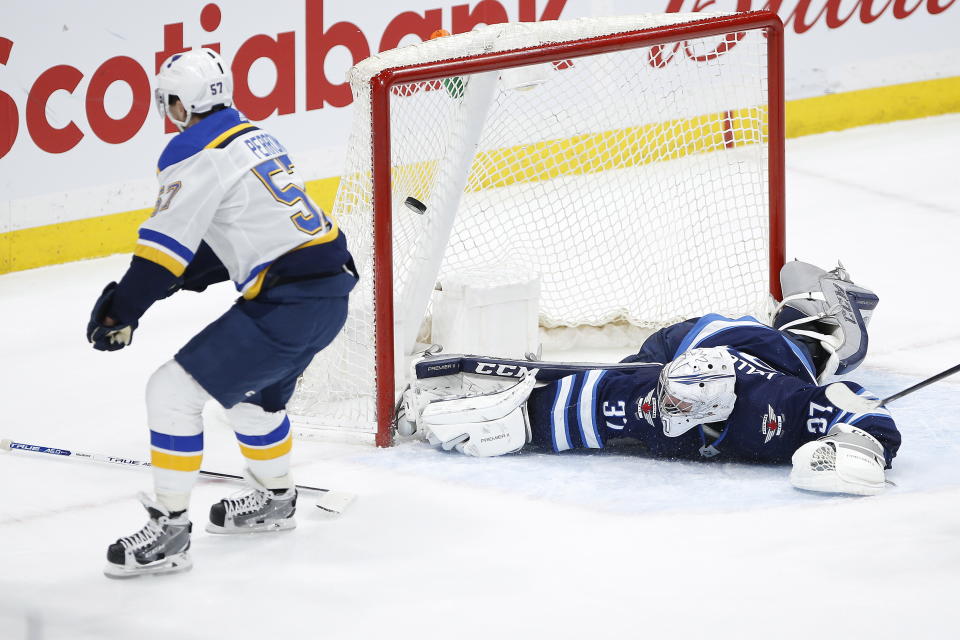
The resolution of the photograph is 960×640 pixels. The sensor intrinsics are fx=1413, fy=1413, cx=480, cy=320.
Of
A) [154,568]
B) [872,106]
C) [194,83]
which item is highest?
[872,106]

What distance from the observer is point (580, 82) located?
14.9 feet

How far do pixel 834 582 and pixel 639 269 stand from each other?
6.96ft

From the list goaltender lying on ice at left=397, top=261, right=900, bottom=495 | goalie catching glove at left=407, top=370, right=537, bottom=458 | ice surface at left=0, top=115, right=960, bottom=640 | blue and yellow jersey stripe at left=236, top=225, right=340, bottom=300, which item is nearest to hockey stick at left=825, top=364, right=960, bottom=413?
goaltender lying on ice at left=397, top=261, right=900, bottom=495

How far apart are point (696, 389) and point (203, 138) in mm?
1191

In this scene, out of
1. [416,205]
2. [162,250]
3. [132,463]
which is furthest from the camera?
[416,205]

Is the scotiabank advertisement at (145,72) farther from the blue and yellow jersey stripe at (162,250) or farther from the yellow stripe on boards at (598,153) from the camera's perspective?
the blue and yellow jersey stripe at (162,250)

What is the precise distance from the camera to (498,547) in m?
2.83

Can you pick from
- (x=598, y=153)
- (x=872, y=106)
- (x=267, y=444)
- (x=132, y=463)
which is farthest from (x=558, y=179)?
(x=872, y=106)

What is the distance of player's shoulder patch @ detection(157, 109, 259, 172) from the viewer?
265 centimetres

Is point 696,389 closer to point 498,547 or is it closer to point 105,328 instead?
point 498,547

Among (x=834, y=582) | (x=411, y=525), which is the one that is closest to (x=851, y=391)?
(x=834, y=582)

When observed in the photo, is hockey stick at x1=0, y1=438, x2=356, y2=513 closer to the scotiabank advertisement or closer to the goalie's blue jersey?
the goalie's blue jersey

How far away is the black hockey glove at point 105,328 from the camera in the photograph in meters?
2.64

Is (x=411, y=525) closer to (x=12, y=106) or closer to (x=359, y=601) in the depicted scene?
(x=359, y=601)
